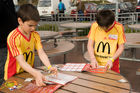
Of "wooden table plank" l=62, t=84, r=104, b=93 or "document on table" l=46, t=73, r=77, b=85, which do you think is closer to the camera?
"wooden table plank" l=62, t=84, r=104, b=93

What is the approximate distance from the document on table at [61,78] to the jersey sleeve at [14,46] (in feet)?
1.38

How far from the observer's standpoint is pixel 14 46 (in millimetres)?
2021

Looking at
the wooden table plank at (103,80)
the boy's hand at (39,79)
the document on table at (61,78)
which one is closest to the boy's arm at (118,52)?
the wooden table plank at (103,80)

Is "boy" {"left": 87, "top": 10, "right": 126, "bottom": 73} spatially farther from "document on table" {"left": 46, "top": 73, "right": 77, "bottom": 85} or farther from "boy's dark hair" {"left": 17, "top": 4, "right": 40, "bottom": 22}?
"boy's dark hair" {"left": 17, "top": 4, "right": 40, "bottom": 22}

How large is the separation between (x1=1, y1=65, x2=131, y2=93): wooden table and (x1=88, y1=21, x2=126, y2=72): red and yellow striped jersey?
0.59 m

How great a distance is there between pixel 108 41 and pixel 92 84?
1023 millimetres

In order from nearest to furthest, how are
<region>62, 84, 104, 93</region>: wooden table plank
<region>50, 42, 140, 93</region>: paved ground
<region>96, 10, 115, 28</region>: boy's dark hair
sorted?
<region>62, 84, 104, 93</region>: wooden table plank
<region>96, 10, 115, 28</region>: boy's dark hair
<region>50, 42, 140, 93</region>: paved ground

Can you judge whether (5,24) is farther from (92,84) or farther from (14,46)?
(92,84)

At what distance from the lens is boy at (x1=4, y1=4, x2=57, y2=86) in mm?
1927

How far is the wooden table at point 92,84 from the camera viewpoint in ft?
5.72

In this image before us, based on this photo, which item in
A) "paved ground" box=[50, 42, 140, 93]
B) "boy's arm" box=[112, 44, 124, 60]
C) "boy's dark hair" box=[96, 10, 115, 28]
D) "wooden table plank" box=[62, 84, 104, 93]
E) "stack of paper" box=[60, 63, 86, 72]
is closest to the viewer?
"wooden table plank" box=[62, 84, 104, 93]

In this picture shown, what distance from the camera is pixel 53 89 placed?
1759 mm

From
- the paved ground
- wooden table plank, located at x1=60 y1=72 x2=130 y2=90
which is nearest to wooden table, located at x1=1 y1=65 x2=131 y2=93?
wooden table plank, located at x1=60 y1=72 x2=130 y2=90

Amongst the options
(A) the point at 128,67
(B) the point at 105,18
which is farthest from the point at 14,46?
(A) the point at 128,67
